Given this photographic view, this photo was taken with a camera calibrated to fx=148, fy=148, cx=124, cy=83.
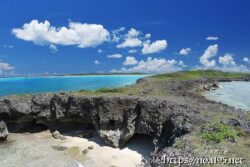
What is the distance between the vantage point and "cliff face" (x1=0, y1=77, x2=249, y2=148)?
15.3 m

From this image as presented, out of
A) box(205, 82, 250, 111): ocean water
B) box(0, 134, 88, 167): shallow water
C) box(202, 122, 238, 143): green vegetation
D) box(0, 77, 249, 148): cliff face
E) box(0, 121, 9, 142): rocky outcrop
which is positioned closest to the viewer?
box(202, 122, 238, 143): green vegetation

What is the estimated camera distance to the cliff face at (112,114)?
1531cm

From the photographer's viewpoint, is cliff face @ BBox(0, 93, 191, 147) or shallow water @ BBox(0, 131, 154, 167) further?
shallow water @ BBox(0, 131, 154, 167)

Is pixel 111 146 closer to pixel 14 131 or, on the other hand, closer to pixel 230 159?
pixel 230 159

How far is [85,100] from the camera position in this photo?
2173 cm

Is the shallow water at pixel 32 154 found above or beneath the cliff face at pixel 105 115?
beneath

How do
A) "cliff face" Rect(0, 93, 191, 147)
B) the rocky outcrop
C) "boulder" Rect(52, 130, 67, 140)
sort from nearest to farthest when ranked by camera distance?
"cliff face" Rect(0, 93, 191, 147) → the rocky outcrop → "boulder" Rect(52, 130, 67, 140)

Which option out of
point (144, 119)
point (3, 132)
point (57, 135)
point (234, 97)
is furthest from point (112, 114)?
point (234, 97)

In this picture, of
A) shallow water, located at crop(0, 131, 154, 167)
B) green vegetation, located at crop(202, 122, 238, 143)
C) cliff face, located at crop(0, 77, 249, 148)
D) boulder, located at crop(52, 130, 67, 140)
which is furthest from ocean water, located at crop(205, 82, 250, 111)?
boulder, located at crop(52, 130, 67, 140)

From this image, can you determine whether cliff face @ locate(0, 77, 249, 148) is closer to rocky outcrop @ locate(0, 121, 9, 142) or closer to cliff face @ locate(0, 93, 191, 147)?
cliff face @ locate(0, 93, 191, 147)

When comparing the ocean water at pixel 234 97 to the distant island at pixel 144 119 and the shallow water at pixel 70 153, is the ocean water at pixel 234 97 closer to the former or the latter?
the distant island at pixel 144 119

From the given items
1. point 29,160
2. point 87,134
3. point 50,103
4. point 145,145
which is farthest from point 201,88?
point 29,160

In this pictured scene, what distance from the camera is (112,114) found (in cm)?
1997

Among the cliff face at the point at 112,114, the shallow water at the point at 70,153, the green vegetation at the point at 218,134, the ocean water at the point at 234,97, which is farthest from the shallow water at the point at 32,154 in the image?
the ocean water at the point at 234,97
